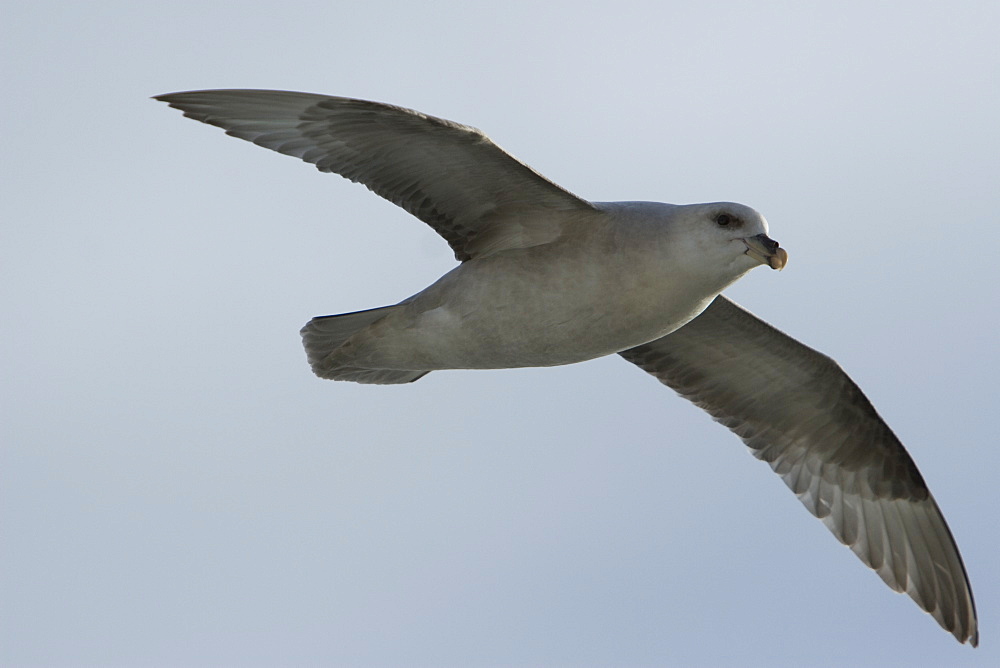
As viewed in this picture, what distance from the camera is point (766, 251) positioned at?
7.58 m

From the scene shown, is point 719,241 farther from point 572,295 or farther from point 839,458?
point 839,458

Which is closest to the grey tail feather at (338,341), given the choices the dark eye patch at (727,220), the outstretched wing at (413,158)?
the outstretched wing at (413,158)

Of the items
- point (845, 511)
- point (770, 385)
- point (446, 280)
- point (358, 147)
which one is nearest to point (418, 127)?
point (358, 147)

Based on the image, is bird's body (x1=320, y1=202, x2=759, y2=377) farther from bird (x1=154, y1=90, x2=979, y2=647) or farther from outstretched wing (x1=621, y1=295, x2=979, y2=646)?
outstretched wing (x1=621, y1=295, x2=979, y2=646)

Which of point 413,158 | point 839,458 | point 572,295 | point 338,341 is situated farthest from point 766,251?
point 839,458

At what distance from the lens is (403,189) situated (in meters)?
8.24

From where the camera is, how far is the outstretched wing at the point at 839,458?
9797 mm

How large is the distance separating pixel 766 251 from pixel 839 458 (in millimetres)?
2939

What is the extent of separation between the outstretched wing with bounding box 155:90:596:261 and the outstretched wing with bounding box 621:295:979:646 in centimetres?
199

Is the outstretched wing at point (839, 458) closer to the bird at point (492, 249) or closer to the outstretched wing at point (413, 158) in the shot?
the bird at point (492, 249)

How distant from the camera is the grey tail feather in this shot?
858 centimetres

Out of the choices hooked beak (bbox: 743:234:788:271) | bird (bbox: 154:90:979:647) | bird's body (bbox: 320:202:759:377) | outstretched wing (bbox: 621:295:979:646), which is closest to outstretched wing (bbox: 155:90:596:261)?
bird (bbox: 154:90:979:647)

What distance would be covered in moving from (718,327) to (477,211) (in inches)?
84.4

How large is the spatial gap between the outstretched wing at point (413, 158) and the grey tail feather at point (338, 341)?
0.72 metres
